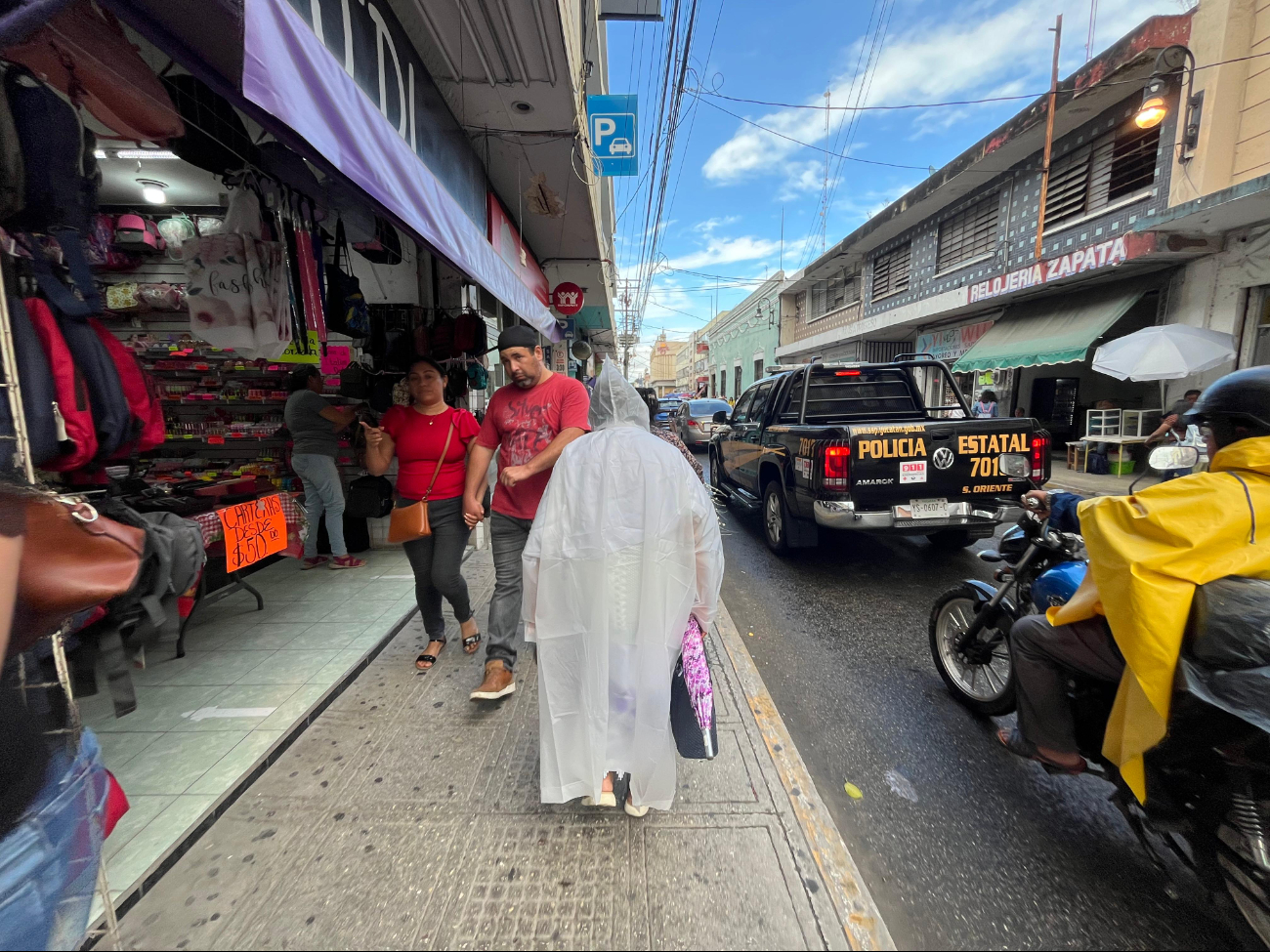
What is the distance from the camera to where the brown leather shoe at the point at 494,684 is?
274 centimetres

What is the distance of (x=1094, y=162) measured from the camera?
1017cm

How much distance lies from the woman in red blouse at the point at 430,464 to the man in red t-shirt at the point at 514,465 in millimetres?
249

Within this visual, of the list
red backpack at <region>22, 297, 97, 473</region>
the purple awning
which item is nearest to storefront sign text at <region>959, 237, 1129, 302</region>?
the purple awning

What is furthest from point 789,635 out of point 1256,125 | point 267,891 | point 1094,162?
point 1094,162

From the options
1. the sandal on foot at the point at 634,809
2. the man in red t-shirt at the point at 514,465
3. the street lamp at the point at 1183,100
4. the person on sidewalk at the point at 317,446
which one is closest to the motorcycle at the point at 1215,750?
the sandal on foot at the point at 634,809

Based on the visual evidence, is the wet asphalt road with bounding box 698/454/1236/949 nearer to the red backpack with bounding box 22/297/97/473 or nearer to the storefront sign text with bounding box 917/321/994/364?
the red backpack with bounding box 22/297/97/473

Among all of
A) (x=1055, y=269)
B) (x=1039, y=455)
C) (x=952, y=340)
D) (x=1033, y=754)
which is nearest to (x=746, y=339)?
(x=952, y=340)

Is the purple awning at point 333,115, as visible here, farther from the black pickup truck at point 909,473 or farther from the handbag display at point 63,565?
the black pickup truck at point 909,473

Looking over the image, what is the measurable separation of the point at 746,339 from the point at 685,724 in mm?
34539

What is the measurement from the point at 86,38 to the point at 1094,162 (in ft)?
47.2

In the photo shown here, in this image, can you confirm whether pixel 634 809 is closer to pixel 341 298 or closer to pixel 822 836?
pixel 822 836

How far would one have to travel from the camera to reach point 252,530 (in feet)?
10.1

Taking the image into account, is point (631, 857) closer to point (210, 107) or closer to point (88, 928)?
point (88, 928)

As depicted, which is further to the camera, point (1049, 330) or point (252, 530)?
point (1049, 330)
